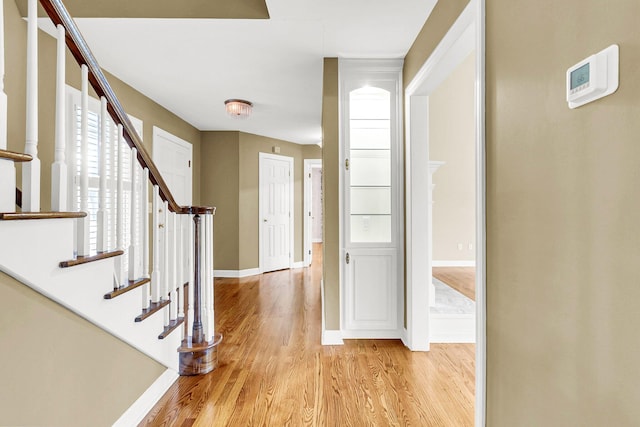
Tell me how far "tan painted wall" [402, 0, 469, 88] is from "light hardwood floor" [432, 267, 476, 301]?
245 cm

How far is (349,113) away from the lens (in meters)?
2.77

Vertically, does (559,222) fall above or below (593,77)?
below

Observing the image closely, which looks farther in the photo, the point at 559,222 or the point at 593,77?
the point at 559,222

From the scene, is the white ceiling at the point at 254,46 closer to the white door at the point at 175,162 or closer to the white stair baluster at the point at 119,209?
the white door at the point at 175,162

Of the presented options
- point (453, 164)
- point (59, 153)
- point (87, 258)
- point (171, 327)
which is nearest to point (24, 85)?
point (59, 153)

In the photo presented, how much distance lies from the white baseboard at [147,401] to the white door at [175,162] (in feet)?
9.08

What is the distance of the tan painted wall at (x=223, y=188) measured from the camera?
5.31m

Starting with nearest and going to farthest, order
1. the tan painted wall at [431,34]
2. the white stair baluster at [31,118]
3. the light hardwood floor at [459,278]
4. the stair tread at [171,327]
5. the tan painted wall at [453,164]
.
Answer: the white stair baluster at [31,118] → the tan painted wall at [431,34] → the stair tread at [171,327] → the light hardwood floor at [459,278] → the tan painted wall at [453,164]

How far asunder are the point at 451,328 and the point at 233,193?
387 centimetres

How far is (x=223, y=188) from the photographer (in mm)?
5379

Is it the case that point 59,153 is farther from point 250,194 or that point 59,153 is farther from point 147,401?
point 250,194

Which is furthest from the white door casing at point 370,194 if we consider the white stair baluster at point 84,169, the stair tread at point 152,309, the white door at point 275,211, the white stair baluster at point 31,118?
the white door at point 275,211

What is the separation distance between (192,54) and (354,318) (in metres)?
2.64

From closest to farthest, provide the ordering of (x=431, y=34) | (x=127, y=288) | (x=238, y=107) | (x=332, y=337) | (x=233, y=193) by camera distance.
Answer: (x=127, y=288) < (x=431, y=34) < (x=332, y=337) < (x=238, y=107) < (x=233, y=193)
